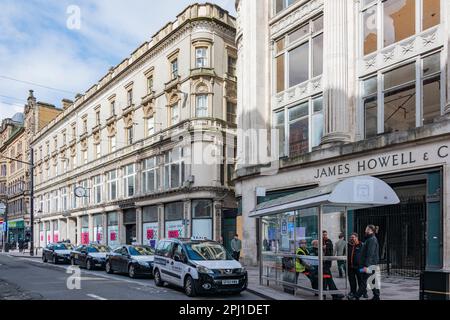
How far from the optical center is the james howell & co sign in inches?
599

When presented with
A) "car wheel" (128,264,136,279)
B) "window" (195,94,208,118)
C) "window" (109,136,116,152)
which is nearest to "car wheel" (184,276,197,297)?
"car wheel" (128,264,136,279)

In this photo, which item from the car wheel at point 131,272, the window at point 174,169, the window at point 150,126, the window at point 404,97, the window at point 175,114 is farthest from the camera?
the window at point 150,126

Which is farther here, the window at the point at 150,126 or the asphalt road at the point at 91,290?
the window at the point at 150,126

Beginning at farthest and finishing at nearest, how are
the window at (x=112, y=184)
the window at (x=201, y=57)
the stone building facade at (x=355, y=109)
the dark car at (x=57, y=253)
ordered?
the window at (x=112, y=184) < the window at (x=201, y=57) < the dark car at (x=57, y=253) < the stone building facade at (x=355, y=109)

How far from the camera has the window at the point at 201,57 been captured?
31.3m

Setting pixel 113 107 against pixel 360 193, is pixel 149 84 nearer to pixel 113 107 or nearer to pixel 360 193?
pixel 113 107

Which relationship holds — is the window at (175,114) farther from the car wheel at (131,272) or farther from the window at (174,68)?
the car wheel at (131,272)

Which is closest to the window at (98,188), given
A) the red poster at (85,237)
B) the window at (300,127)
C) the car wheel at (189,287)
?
the red poster at (85,237)

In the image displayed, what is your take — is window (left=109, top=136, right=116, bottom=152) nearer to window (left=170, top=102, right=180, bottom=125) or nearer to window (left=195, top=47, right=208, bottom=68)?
window (left=170, top=102, right=180, bottom=125)

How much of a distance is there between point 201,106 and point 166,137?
3.77 meters

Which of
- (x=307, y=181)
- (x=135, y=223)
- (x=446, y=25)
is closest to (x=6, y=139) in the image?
(x=135, y=223)

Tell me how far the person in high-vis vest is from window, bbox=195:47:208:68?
20.6 meters

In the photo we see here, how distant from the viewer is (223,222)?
101 feet

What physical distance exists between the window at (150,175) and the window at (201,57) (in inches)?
315
